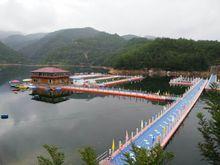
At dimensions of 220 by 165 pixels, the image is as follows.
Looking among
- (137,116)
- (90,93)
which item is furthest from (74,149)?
(90,93)

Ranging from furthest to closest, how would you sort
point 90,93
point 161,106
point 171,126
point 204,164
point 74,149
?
1. point 90,93
2. point 161,106
3. point 171,126
4. point 74,149
5. point 204,164

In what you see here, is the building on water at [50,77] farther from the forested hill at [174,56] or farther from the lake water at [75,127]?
the forested hill at [174,56]

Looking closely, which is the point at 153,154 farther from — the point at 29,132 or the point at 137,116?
the point at 137,116

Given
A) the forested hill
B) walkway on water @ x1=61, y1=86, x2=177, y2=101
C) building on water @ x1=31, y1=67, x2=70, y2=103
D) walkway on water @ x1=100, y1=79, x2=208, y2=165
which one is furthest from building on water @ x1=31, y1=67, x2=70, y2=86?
the forested hill

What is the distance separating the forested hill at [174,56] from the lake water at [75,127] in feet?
239

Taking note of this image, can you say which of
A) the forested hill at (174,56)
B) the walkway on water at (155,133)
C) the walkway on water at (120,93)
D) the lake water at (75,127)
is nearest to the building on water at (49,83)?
the walkway on water at (120,93)

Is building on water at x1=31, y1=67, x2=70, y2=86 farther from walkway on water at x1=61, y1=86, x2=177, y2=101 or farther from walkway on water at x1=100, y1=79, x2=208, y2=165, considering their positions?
walkway on water at x1=100, y1=79, x2=208, y2=165

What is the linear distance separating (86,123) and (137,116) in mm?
8607

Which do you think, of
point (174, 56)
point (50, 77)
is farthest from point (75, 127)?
point (174, 56)

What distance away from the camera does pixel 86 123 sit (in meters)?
36.1

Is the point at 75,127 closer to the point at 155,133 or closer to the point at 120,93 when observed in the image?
the point at 155,133

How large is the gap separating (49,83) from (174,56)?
7839cm

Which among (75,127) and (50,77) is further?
(50,77)

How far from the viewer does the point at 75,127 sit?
3422 centimetres
